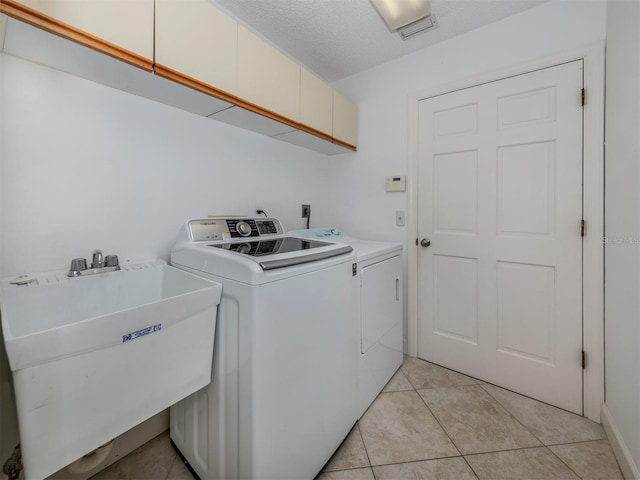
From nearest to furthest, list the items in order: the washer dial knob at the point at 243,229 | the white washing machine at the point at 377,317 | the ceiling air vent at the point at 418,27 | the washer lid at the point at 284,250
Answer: the washer lid at the point at 284,250
the white washing machine at the point at 377,317
the washer dial knob at the point at 243,229
the ceiling air vent at the point at 418,27

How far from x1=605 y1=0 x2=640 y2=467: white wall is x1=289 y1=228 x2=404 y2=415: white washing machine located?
1.08 m

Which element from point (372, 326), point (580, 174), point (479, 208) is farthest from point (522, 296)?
point (372, 326)

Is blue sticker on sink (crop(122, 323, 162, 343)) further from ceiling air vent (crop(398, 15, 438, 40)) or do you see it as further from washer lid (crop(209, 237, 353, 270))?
ceiling air vent (crop(398, 15, 438, 40))

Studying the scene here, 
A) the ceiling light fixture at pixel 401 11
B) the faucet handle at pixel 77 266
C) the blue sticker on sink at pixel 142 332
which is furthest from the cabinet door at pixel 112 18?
the ceiling light fixture at pixel 401 11

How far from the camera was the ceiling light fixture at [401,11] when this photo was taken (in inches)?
61.5

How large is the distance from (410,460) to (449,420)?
0.39 m

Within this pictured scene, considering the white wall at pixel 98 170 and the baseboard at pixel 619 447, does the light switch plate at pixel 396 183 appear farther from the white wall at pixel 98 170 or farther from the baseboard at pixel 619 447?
the baseboard at pixel 619 447

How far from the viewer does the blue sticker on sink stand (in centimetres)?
76

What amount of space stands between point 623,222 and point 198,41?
2138mm

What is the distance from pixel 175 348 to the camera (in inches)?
35.2

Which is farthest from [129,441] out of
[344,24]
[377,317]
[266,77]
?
[344,24]

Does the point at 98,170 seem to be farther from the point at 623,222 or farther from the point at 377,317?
the point at 623,222

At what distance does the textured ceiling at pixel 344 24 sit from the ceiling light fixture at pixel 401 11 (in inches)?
3.4

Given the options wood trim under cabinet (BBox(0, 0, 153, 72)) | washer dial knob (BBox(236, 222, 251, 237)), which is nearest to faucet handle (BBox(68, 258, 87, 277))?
washer dial knob (BBox(236, 222, 251, 237))
